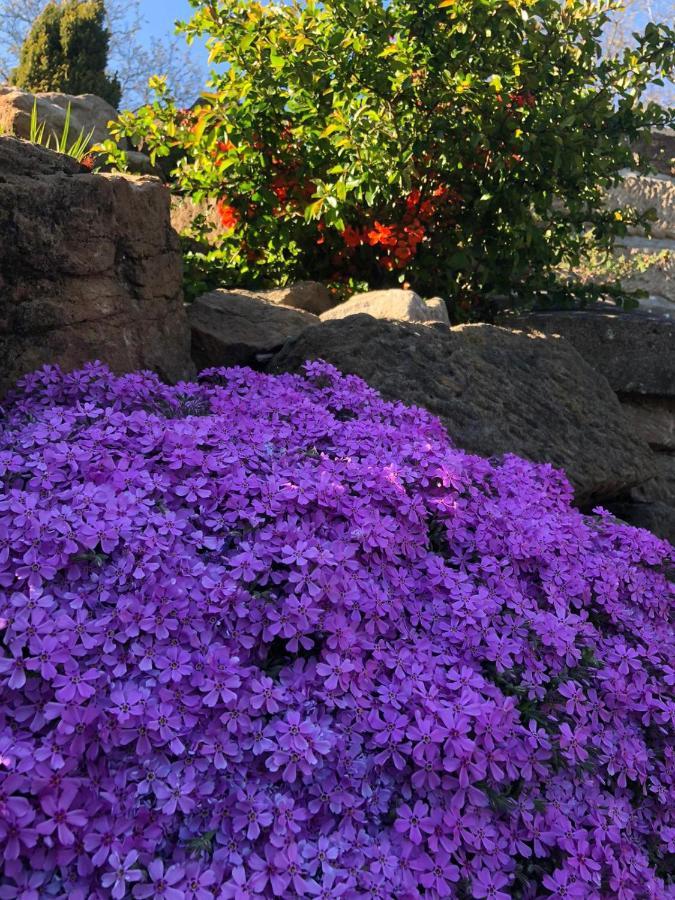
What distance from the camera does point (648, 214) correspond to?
5.41 meters

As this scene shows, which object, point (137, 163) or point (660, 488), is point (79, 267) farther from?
point (660, 488)

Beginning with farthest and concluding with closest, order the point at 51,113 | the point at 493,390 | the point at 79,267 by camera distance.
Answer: the point at 51,113, the point at 493,390, the point at 79,267

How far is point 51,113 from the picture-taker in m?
5.91

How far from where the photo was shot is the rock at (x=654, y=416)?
217 inches

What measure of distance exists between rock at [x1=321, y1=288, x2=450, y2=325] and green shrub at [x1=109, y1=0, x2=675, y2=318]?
1.69 feet

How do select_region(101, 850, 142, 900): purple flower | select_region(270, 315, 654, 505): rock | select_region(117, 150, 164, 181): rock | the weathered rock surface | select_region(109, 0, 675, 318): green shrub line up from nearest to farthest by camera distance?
select_region(101, 850, 142, 900): purple flower
select_region(270, 315, 654, 505): rock
select_region(109, 0, 675, 318): green shrub
select_region(117, 150, 164, 181): rock
the weathered rock surface

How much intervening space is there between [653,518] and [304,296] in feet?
7.81

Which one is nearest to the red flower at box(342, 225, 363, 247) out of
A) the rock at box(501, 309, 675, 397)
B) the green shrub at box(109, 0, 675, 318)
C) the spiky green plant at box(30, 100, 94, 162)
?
the green shrub at box(109, 0, 675, 318)

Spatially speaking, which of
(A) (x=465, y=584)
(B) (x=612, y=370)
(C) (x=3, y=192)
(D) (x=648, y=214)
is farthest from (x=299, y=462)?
(D) (x=648, y=214)

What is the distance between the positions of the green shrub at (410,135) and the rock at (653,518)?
1.87m

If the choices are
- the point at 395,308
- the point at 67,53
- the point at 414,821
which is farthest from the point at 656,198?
the point at 414,821

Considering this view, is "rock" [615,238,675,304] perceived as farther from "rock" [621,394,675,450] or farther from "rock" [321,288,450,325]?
"rock" [321,288,450,325]

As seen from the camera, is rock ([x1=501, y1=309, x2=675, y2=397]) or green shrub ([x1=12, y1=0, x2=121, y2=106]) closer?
rock ([x1=501, y1=309, x2=675, y2=397])

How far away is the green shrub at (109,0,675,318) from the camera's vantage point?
4.78 metres
